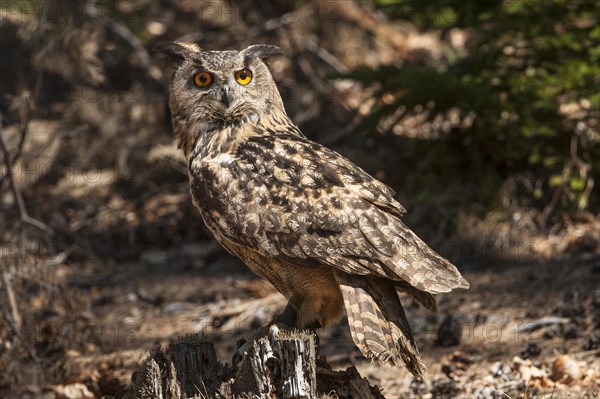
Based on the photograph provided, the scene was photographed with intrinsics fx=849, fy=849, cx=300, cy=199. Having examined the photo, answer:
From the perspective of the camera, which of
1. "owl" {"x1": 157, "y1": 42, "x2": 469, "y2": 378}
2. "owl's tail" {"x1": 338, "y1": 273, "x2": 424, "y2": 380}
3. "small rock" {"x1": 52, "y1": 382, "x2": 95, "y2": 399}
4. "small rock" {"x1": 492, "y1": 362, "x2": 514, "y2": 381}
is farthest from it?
"small rock" {"x1": 52, "y1": 382, "x2": 95, "y2": 399}

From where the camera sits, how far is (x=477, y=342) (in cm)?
509

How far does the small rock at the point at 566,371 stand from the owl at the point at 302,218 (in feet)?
3.48

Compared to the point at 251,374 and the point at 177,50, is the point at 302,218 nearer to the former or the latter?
the point at 251,374

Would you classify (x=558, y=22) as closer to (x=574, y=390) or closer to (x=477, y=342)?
(x=477, y=342)

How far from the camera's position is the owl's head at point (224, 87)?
4184 mm

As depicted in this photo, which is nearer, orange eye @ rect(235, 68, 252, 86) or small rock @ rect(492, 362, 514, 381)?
orange eye @ rect(235, 68, 252, 86)

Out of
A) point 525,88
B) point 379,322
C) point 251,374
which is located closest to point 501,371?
point 379,322

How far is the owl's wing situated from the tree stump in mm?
431

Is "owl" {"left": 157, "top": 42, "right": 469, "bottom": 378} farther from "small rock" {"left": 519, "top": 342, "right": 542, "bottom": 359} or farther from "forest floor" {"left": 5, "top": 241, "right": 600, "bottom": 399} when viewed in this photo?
"small rock" {"left": 519, "top": 342, "right": 542, "bottom": 359}

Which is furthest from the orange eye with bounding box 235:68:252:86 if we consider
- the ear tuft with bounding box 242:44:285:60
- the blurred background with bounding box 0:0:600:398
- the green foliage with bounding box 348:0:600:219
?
the green foliage with bounding box 348:0:600:219

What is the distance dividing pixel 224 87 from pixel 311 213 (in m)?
0.83

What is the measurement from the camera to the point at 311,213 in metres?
3.78

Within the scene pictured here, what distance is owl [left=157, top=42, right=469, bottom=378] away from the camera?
359cm

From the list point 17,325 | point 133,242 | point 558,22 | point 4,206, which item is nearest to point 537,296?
point 558,22
